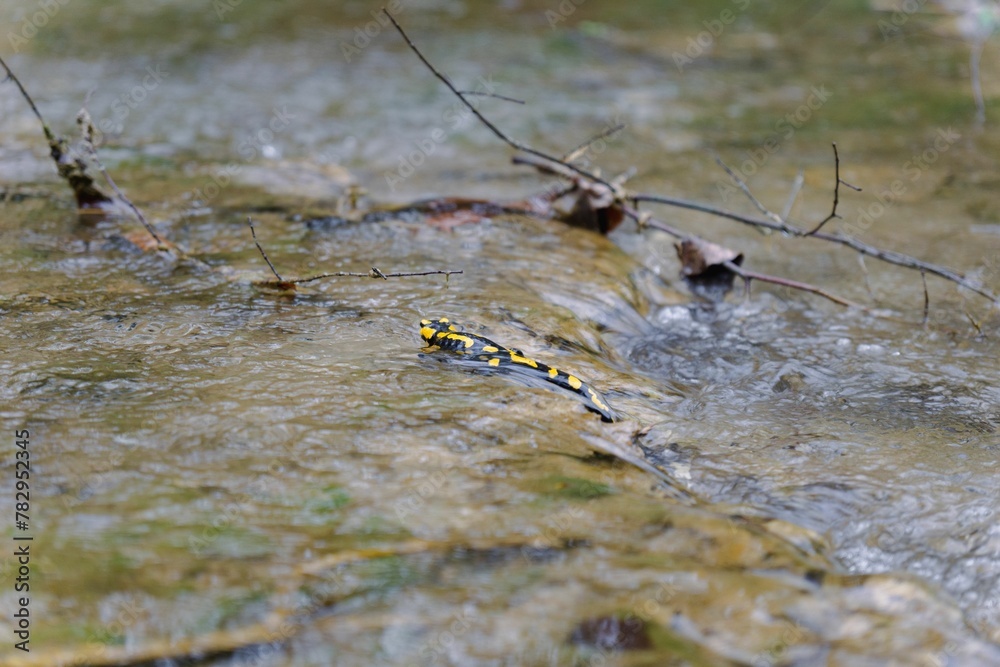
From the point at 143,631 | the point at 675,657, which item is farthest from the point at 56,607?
the point at 675,657

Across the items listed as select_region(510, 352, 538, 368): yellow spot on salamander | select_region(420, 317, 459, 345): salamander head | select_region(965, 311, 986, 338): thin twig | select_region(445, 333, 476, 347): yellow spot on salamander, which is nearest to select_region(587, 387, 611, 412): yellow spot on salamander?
select_region(510, 352, 538, 368): yellow spot on salamander

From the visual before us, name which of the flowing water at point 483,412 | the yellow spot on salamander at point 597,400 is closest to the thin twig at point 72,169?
the flowing water at point 483,412

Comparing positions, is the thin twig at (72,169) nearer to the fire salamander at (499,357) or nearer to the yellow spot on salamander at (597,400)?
the fire salamander at (499,357)

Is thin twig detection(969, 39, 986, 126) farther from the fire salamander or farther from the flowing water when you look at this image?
the fire salamander

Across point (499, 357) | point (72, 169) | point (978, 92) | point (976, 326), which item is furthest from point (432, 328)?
point (978, 92)

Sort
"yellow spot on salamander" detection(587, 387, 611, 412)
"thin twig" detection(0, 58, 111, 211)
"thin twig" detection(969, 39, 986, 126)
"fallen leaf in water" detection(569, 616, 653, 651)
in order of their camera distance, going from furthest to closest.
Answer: "thin twig" detection(969, 39, 986, 126)
"thin twig" detection(0, 58, 111, 211)
"yellow spot on salamander" detection(587, 387, 611, 412)
"fallen leaf in water" detection(569, 616, 653, 651)

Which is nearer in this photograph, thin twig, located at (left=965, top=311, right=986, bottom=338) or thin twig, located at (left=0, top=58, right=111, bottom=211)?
thin twig, located at (left=965, top=311, right=986, bottom=338)

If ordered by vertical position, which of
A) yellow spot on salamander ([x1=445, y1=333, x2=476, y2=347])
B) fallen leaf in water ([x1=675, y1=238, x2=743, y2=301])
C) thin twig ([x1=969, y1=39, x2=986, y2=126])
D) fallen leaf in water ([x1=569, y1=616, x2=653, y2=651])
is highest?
thin twig ([x1=969, y1=39, x2=986, y2=126])

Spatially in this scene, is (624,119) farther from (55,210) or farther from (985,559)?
(985,559)
